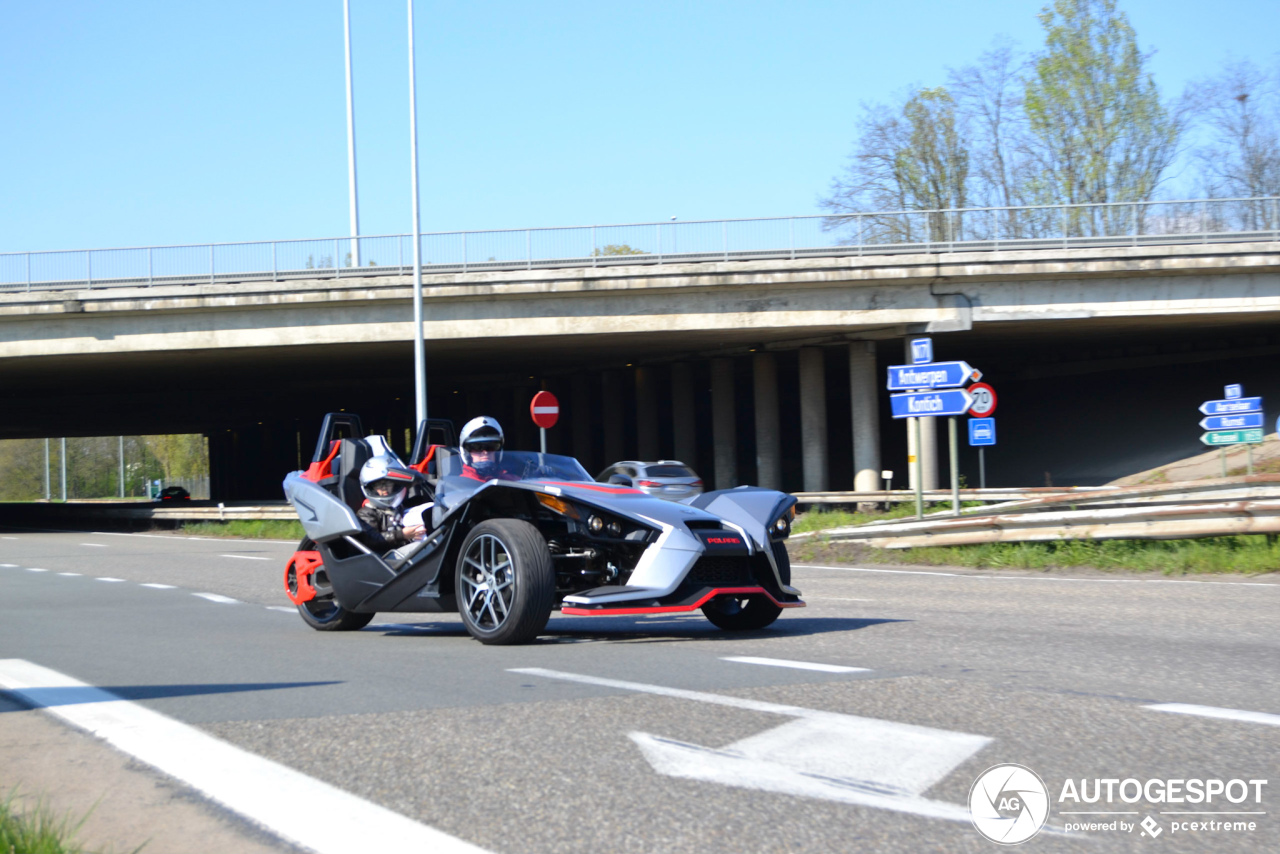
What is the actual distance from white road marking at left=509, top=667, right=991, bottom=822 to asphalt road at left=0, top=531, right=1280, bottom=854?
1 centimetres

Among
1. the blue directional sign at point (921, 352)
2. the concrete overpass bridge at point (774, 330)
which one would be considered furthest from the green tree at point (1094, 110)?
the blue directional sign at point (921, 352)

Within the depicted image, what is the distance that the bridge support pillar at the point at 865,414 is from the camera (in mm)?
33531

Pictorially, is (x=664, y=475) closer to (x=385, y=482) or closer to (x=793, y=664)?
(x=385, y=482)

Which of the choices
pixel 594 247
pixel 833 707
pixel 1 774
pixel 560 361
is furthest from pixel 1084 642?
pixel 560 361

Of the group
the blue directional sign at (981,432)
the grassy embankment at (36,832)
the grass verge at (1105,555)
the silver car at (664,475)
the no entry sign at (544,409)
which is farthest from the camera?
the silver car at (664,475)

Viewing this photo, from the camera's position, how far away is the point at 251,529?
2914 cm

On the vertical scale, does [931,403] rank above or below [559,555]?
above

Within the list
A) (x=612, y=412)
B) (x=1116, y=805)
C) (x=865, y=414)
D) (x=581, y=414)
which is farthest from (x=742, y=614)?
(x=581, y=414)

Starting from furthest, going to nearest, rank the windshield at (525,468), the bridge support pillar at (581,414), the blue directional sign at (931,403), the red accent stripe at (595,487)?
1. the bridge support pillar at (581,414)
2. the blue directional sign at (931,403)
3. the windshield at (525,468)
4. the red accent stripe at (595,487)

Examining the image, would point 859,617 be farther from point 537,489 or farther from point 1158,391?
point 1158,391

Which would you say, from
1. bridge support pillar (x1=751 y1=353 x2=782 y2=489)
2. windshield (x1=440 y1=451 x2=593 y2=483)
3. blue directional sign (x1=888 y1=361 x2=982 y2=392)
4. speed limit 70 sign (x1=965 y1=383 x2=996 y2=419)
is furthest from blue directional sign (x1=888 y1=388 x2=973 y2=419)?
bridge support pillar (x1=751 y1=353 x2=782 y2=489)

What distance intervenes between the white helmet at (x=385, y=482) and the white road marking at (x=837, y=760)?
4401mm

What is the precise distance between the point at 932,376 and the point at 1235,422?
27.2 feet

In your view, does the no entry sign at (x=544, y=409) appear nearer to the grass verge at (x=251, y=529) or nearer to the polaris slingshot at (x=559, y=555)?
the grass verge at (x=251, y=529)
